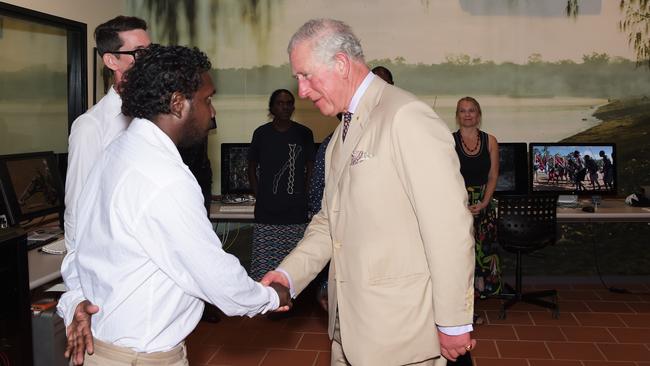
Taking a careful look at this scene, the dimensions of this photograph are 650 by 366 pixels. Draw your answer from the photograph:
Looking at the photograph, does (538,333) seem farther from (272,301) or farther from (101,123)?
(101,123)

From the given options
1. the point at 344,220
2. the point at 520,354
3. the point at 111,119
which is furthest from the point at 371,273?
the point at 520,354

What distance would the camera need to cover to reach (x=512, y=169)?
5.88 meters

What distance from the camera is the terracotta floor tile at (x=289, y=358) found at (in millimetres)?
4293

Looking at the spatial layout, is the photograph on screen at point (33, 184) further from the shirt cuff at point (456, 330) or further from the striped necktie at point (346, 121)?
the shirt cuff at point (456, 330)

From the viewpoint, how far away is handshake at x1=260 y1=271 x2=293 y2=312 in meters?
2.25

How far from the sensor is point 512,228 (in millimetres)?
5266

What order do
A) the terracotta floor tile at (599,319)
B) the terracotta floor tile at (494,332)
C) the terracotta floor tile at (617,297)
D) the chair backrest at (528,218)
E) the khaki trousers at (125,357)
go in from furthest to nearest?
1. the terracotta floor tile at (617,297)
2. the chair backrest at (528,218)
3. the terracotta floor tile at (599,319)
4. the terracotta floor tile at (494,332)
5. the khaki trousers at (125,357)

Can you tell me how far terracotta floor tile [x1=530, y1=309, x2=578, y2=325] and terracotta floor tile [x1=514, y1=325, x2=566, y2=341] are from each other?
0.13 meters

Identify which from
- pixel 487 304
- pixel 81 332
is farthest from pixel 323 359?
pixel 81 332

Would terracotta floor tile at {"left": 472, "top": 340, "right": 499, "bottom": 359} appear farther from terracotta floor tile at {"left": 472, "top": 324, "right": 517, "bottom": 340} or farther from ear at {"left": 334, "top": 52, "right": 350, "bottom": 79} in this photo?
ear at {"left": 334, "top": 52, "right": 350, "bottom": 79}

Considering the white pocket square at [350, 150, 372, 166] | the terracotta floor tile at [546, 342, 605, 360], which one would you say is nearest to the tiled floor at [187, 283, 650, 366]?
the terracotta floor tile at [546, 342, 605, 360]

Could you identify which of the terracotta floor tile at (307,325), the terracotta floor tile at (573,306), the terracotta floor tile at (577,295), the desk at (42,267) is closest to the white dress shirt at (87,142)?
the desk at (42,267)

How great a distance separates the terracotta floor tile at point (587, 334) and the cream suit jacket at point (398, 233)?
120 inches

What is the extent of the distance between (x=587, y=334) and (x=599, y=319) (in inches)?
16.9
